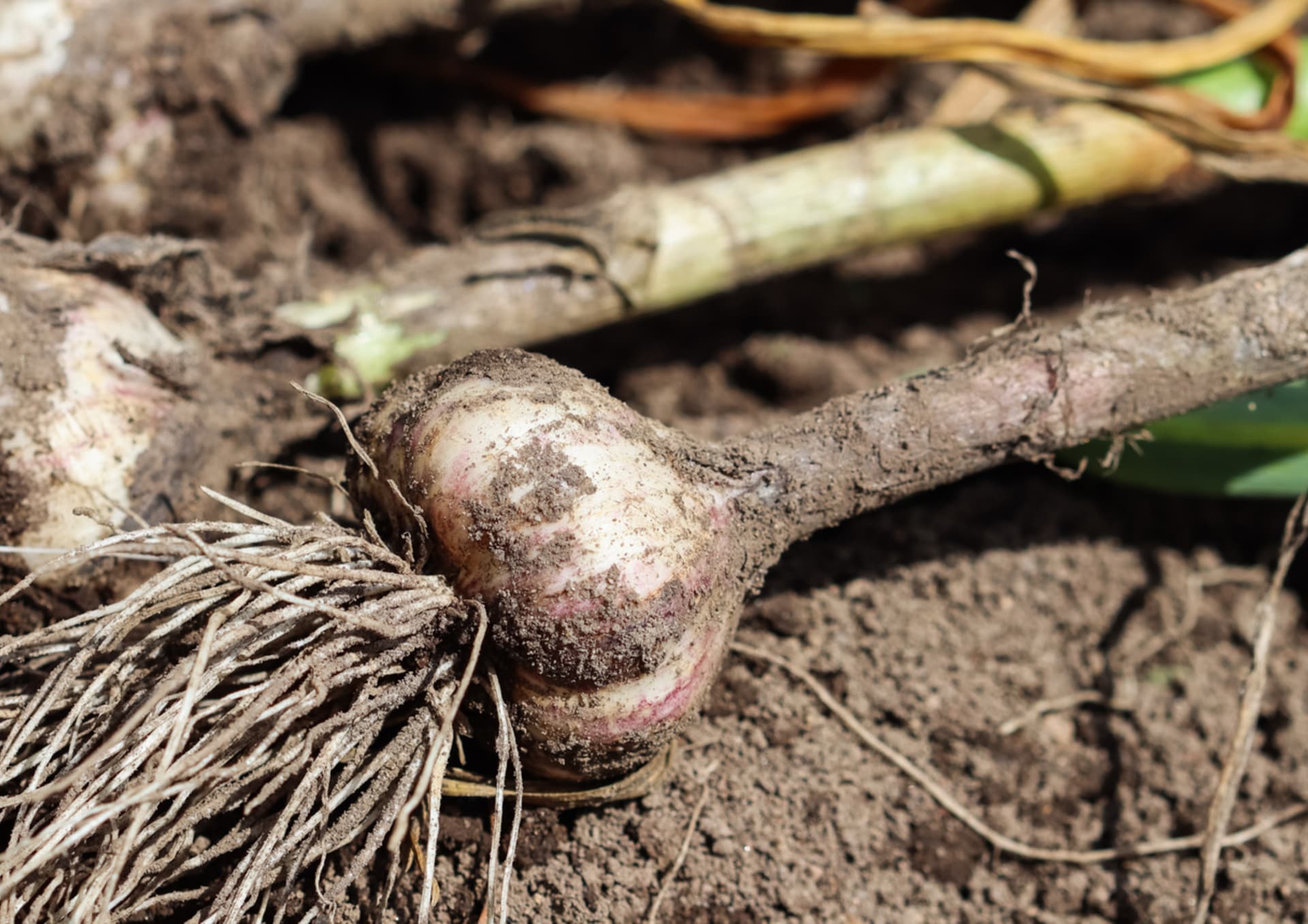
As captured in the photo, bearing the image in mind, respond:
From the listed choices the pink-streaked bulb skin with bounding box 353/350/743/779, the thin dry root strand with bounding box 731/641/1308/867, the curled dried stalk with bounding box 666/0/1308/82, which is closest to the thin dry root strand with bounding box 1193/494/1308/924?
the thin dry root strand with bounding box 731/641/1308/867

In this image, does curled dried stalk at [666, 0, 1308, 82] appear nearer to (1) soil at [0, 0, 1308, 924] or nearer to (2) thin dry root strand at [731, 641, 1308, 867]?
(1) soil at [0, 0, 1308, 924]

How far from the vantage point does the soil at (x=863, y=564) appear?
129cm

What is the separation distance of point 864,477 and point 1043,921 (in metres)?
0.64

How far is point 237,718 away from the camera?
3.48 ft

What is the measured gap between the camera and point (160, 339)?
1399 millimetres

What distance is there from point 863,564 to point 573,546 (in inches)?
24.3

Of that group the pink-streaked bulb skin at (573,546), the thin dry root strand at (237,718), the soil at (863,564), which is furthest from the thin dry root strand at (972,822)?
the thin dry root strand at (237,718)

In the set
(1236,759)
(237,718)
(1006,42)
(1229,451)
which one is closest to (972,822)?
(1236,759)

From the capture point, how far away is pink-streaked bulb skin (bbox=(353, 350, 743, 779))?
1.05 m

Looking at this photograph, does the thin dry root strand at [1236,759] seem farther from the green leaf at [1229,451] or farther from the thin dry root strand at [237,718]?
the thin dry root strand at [237,718]

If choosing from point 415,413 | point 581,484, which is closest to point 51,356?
point 415,413

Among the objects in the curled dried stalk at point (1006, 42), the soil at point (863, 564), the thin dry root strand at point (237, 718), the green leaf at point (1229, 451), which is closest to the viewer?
the thin dry root strand at point (237, 718)

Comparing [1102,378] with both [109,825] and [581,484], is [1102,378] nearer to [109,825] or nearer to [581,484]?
[581,484]

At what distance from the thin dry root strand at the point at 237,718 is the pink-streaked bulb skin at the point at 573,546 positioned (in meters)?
0.06
